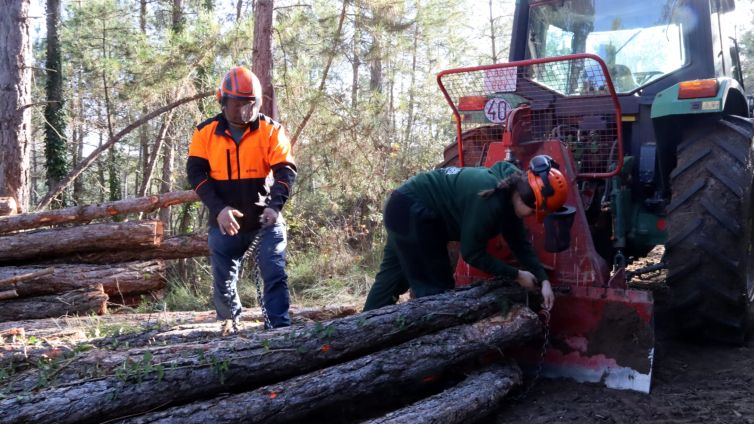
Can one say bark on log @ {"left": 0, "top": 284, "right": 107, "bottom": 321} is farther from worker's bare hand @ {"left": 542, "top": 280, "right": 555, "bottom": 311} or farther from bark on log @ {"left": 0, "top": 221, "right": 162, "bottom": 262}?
worker's bare hand @ {"left": 542, "top": 280, "right": 555, "bottom": 311}

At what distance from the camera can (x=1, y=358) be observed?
3.40m

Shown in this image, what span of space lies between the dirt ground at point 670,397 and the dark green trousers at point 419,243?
930mm

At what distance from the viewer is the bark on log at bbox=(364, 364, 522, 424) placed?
3.15m

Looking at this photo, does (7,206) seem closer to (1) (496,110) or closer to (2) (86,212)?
(2) (86,212)

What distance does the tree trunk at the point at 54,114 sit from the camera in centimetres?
1527

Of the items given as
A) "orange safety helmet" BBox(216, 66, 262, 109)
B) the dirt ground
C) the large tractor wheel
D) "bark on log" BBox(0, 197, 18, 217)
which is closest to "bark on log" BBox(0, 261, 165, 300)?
"bark on log" BBox(0, 197, 18, 217)

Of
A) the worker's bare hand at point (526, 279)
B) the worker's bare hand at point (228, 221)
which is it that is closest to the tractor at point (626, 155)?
the worker's bare hand at point (526, 279)

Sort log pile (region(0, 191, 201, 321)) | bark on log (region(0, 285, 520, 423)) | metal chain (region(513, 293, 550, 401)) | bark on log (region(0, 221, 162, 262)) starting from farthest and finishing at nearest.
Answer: bark on log (region(0, 221, 162, 262))
log pile (region(0, 191, 201, 321))
metal chain (region(513, 293, 550, 401))
bark on log (region(0, 285, 520, 423))

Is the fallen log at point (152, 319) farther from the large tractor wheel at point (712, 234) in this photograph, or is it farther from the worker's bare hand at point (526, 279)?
the large tractor wheel at point (712, 234)

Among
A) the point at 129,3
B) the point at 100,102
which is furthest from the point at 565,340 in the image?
the point at 129,3

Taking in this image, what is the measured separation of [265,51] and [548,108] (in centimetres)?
442

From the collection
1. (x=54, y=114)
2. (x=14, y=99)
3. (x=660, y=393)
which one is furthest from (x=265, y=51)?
(x=54, y=114)

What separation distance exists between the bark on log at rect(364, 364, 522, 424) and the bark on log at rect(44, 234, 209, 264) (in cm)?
466

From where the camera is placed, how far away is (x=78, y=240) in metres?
7.11
